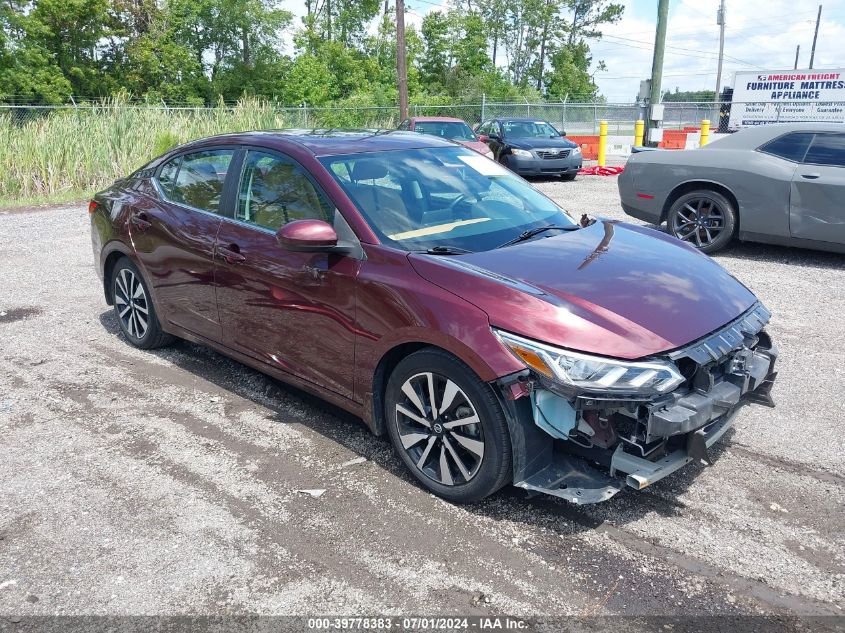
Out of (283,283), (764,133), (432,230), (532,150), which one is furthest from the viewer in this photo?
(532,150)

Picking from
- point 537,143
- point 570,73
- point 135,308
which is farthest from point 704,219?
point 570,73

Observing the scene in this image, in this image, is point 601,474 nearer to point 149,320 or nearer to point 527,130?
point 149,320

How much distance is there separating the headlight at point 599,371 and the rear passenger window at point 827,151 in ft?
19.6

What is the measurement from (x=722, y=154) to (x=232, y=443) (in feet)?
22.2

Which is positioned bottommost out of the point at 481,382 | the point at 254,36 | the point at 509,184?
the point at 481,382

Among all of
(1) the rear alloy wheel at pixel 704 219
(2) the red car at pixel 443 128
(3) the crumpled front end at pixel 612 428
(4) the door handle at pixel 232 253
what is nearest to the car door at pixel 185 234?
(4) the door handle at pixel 232 253

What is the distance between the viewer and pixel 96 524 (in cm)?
333

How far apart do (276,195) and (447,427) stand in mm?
1811

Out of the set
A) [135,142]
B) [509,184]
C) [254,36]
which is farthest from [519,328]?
[254,36]

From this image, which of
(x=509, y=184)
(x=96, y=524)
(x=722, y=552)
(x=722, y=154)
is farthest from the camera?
(x=722, y=154)

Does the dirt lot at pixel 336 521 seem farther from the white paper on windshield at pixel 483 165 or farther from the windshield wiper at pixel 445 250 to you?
the white paper on windshield at pixel 483 165

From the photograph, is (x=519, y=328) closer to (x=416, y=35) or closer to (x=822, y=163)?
(x=822, y=163)

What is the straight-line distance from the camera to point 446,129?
1719 cm

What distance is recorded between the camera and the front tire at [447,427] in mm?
3117
